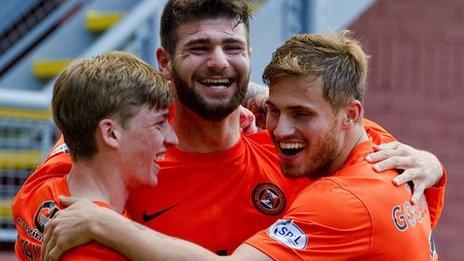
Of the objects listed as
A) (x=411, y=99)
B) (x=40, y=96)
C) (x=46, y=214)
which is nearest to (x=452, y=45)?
(x=411, y=99)

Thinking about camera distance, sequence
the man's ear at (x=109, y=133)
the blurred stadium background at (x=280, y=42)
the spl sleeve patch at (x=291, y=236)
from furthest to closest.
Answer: the blurred stadium background at (x=280, y=42) < the spl sleeve patch at (x=291, y=236) < the man's ear at (x=109, y=133)

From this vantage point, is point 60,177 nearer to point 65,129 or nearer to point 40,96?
point 65,129

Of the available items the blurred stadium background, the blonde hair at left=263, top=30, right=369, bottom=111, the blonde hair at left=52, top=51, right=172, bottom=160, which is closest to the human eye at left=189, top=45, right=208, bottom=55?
the blonde hair at left=263, top=30, right=369, bottom=111

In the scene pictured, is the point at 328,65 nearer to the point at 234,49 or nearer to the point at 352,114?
the point at 352,114

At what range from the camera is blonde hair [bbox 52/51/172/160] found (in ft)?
14.9

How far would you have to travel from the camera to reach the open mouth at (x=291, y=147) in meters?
4.95

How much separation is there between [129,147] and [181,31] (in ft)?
2.87

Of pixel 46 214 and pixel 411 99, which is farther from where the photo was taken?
pixel 411 99

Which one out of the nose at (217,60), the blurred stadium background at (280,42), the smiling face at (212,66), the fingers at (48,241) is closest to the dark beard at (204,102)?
the smiling face at (212,66)

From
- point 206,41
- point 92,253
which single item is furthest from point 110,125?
point 206,41

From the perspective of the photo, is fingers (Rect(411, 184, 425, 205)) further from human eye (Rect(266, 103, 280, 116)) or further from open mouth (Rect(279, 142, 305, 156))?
human eye (Rect(266, 103, 280, 116))

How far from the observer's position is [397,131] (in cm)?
1117

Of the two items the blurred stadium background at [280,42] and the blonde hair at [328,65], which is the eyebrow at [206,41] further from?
the blurred stadium background at [280,42]

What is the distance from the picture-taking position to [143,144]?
4.64 meters
